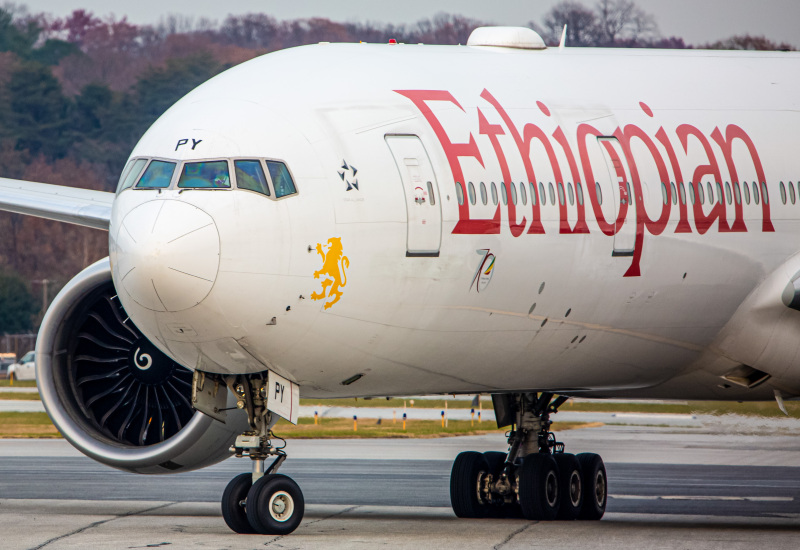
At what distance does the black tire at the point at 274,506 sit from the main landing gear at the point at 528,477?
414 cm

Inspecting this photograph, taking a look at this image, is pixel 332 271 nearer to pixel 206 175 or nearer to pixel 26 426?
pixel 206 175

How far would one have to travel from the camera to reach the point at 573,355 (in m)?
15.1

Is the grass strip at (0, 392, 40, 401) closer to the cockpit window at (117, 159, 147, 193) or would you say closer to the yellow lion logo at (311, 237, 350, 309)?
the cockpit window at (117, 159, 147, 193)

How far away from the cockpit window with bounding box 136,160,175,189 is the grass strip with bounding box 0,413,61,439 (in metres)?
20.3

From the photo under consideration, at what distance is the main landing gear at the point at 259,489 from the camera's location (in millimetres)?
13133

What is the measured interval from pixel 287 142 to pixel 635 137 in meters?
4.02

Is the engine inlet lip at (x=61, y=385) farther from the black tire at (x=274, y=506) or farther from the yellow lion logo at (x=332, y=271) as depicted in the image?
the yellow lion logo at (x=332, y=271)

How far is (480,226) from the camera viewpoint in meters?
13.6

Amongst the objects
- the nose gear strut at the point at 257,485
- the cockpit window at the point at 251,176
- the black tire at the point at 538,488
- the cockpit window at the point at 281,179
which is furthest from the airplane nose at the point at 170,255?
the black tire at the point at 538,488

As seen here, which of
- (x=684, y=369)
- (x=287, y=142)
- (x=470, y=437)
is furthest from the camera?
(x=470, y=437)

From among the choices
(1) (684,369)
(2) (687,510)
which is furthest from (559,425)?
(1) (684,369)

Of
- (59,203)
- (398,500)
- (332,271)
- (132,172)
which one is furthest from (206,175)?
(398,500)

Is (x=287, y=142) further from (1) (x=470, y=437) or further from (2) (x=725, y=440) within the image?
(2) (x=725, y=440)

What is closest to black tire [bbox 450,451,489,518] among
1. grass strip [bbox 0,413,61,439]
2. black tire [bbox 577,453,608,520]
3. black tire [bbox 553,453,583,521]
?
black tire [bbox 553,453,583,521]
